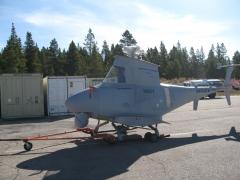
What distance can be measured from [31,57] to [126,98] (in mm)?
66277

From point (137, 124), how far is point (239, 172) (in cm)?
450

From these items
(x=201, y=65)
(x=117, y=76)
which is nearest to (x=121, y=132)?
(x=117, y=76)

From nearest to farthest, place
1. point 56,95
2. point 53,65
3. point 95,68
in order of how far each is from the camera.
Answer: point 56,95
point 95,68
point 53,65

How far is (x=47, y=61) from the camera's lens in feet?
270

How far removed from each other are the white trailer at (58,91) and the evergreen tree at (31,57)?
5021cm

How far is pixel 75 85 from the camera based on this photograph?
23.8 meters

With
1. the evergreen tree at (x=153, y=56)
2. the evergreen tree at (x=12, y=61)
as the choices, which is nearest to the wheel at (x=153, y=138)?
the evergreen tree at (x=12, y=61)

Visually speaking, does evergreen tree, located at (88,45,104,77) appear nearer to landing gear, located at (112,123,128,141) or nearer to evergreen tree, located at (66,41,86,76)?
evergreen tree, located at (66,41,86,76)

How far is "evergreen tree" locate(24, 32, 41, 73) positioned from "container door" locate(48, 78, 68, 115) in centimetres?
5025

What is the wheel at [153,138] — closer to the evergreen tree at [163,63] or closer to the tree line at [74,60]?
the tree line at [74,60]

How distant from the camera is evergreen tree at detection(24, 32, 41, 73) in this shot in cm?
7250

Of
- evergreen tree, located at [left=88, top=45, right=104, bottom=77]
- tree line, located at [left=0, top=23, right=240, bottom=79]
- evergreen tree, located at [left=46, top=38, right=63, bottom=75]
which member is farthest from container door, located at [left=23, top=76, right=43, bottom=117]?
evergreen tree, located at [left=46, top=38, right=63, bottom=75]

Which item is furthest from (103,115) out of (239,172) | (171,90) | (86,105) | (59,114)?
(59,114)

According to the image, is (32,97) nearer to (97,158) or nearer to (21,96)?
(21,96)
